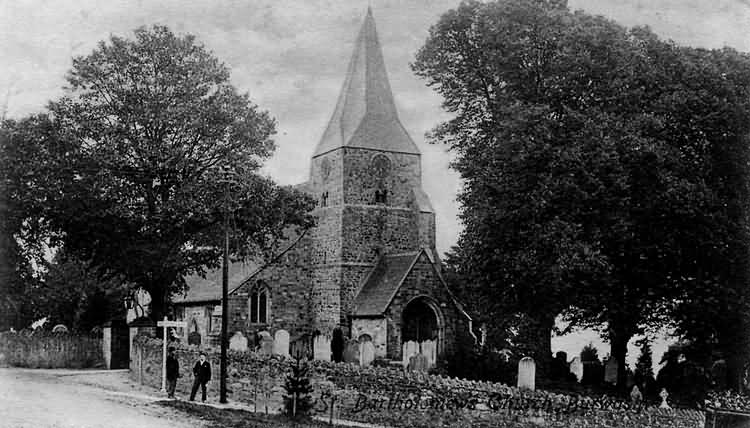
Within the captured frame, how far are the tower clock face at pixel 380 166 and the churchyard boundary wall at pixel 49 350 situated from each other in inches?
715

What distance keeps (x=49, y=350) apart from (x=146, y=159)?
7.68m

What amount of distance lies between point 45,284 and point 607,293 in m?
31.1

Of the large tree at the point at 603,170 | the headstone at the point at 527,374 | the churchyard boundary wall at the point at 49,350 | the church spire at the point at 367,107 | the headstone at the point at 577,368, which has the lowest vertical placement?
the headstone at the point at 577,368

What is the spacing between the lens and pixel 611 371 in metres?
29.5

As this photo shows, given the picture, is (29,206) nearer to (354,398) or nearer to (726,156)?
(354,398)

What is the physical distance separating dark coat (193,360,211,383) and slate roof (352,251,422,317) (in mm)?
17255

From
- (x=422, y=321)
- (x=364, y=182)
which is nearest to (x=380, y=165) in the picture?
(x=364, y=182)

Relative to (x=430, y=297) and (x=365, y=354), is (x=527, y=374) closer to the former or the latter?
(x=365, y=354)

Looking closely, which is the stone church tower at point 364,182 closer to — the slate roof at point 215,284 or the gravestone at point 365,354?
the slate roof at point 215,284

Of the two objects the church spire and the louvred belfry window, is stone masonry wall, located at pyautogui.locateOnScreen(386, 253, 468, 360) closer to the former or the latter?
the louvred belfry window

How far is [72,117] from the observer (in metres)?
29.1

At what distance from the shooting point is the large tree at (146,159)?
2866 cm

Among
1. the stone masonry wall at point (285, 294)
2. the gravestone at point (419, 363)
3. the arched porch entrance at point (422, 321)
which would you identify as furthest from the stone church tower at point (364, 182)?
the gravestone at point (419, 363)

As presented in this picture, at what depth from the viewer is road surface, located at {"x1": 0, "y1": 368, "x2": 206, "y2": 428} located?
14.6 metres
